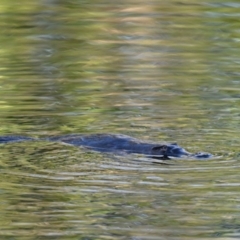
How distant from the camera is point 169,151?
8055 millimetres

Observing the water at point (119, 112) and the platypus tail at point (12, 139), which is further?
the platypus tail at point (12, 139)

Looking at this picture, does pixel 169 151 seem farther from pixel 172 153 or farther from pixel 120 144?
pixel 120 144

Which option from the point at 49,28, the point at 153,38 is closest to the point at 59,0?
the point at 49,28

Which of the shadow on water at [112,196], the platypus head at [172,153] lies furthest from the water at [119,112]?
the platypus head at [172,153]

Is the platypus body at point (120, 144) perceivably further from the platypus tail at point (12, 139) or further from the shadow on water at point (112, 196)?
the shadow on water at point (112, 196)

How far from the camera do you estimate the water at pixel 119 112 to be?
657cm

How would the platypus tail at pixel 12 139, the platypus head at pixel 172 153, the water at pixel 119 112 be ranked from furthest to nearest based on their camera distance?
the platypus tail at pixel 12 139
the platypus head at pixel 172 153
the water at pixel 119 112

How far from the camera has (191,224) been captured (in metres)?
6.34

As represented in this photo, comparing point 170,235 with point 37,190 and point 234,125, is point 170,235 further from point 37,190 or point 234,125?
point 234,125

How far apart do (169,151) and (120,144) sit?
563 millimetres

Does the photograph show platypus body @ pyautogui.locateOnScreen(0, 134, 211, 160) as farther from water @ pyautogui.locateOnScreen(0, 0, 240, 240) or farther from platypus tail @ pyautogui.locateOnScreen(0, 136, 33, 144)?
water @ pyautogui.locateOnScreen(0, 0, 240, 240)

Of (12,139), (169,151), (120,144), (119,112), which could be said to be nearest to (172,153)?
(169,151)

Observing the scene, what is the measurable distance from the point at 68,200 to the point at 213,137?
7.06ft

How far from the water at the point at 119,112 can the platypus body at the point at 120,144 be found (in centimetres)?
15
